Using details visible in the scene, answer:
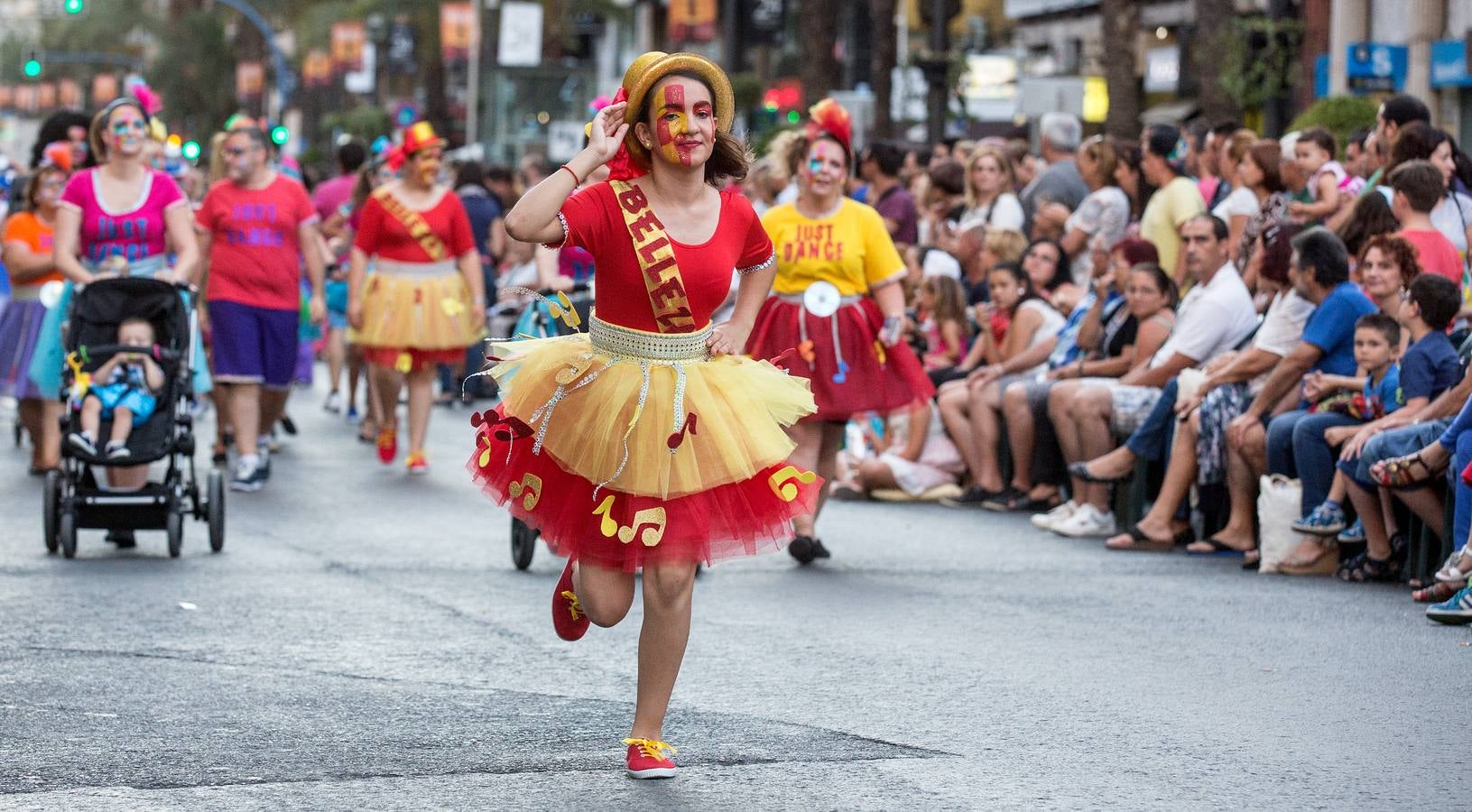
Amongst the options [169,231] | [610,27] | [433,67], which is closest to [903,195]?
[169,231]

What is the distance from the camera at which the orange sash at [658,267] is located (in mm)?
6473

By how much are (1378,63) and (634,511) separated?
23214 mm

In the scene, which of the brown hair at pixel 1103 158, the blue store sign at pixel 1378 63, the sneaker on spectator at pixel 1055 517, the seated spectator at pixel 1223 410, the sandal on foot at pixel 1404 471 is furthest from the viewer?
the blue store sign at pixel 1378 63

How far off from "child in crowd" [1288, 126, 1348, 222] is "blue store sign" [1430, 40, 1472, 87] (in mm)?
14268

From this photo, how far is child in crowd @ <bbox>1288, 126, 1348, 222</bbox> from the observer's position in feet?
42.3

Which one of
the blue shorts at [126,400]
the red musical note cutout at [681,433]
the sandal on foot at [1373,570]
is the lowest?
the sandal on foot at [1373,570]

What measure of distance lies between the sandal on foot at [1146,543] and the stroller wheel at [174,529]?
4533mm

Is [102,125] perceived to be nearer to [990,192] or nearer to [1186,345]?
[1186,345]

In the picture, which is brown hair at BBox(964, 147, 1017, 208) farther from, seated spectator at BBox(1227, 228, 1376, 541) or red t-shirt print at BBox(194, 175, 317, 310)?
seated spectator at BBox(1227, 228, 1376, 541)

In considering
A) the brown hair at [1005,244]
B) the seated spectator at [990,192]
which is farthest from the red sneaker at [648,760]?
the seated spectator at [990,192]

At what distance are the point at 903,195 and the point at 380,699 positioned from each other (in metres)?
9.70

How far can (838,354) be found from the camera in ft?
35.0

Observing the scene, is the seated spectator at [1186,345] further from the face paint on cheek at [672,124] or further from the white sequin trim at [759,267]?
the face paint on cheek at [672,124]

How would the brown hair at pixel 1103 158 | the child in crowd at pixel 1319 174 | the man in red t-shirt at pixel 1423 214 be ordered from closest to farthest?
the man in red t-shirt at pixel 1423 214, the child in crowd at pixel 1319 174, the brown hair at pixel 1103 158
